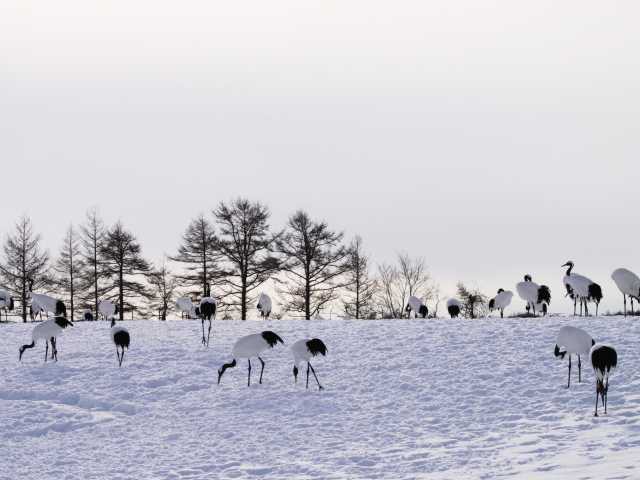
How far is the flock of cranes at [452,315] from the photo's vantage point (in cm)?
1777

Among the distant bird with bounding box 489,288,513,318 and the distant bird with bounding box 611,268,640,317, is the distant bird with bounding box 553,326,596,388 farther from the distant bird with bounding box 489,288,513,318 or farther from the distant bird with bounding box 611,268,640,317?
the distant bird with bounding box 489,288,513,318

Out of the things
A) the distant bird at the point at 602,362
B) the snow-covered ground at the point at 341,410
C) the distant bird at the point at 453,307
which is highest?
the distant bird at the point at 453,307

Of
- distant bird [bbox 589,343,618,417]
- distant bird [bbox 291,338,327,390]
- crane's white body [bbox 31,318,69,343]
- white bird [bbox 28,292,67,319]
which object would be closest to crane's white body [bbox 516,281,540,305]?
distant bird [bbox 291,338,327,390]

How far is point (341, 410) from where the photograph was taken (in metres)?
19.8

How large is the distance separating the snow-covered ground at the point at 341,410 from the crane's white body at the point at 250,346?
88 centimetres

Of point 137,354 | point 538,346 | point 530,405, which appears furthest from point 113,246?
point 530,405

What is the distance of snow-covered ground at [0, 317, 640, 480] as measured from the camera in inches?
614

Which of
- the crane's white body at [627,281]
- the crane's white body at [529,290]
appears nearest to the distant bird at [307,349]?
the crane's white body at [627,281]

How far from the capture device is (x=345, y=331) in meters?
28.8

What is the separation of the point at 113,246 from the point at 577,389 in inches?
1609

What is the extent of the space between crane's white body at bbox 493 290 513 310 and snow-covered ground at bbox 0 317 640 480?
5402 millimetres

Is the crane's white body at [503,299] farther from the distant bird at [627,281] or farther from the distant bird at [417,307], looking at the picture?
the distant bird at [627,281]

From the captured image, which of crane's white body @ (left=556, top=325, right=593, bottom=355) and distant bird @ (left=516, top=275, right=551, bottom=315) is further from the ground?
distant bird @ (left=516, top=275, right=551, bottom=315)

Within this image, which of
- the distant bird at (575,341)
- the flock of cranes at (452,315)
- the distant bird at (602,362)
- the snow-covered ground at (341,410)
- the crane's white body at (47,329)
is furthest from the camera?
the crane's white body at (47,329)
